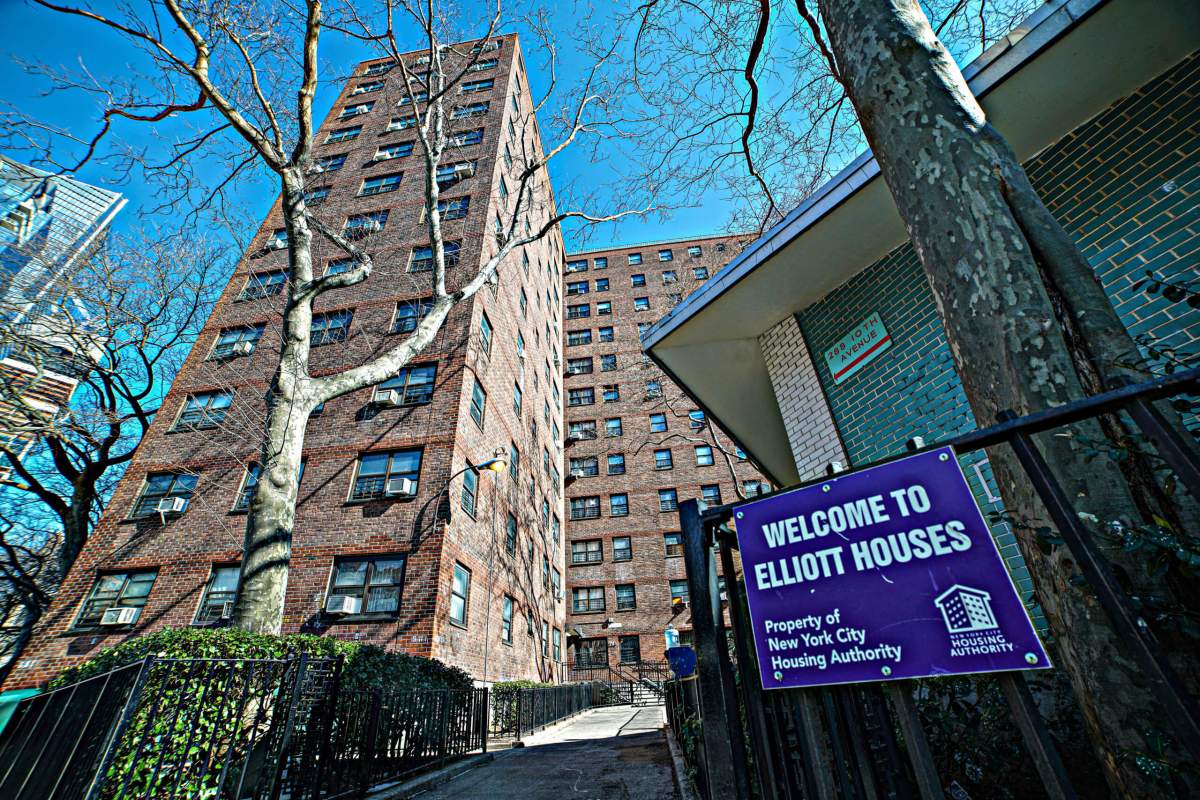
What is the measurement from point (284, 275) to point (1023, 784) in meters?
25.1

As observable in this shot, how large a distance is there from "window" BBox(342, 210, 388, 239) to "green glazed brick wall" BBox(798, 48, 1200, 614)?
69.5 ft

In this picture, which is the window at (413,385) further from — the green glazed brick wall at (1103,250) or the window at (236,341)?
the green glazed brick wall at (1103,250)

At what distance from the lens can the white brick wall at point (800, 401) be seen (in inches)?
263

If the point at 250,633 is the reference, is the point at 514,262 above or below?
above

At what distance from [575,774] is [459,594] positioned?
27.5 feet

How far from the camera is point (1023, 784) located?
2588 millimetres

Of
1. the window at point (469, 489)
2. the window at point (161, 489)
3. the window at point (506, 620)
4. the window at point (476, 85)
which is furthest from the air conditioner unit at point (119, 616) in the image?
the window at point (476, 85)

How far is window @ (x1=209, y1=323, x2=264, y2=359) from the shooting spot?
19281mm

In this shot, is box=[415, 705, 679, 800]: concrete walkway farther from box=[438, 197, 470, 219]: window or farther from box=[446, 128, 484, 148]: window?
Answer: box=[446, 128, 484, 148]: window

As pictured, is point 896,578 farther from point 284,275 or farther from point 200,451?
point 284,275

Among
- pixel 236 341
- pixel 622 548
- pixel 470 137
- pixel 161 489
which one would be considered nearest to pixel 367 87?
pixel 470 137

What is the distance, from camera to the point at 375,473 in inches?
601

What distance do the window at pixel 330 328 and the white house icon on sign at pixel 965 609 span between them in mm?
20155

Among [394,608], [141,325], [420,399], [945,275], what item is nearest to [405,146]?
[141,325]
